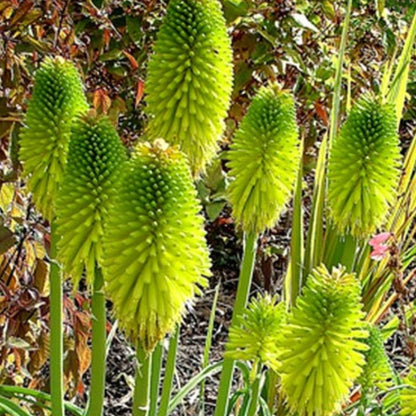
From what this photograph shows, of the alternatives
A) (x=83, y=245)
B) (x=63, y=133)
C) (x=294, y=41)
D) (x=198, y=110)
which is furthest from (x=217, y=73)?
(x=294, y=41)

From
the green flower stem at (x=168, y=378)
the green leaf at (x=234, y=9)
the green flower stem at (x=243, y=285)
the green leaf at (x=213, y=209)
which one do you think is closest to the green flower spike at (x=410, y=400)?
the green flower stem at (x=243, y=285)

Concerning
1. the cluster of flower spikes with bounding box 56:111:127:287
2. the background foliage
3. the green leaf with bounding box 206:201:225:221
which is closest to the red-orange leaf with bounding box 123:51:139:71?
the background foliage

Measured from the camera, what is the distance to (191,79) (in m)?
1.51

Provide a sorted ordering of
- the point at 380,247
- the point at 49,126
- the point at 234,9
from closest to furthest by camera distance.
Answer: the point at 49,126, the point at 380,247, the point at 234,9

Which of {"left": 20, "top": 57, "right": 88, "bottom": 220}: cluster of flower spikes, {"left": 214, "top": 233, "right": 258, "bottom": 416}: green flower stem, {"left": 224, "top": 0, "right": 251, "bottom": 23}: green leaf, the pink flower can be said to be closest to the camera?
{"left": 20, "top": 57, "right": 88, "bottom": 220}: cluster of flower spikes

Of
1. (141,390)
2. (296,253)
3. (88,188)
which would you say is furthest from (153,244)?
(296,253)

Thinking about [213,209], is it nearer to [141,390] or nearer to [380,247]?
[380,247]

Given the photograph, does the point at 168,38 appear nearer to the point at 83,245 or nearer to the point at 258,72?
the point at 83,245

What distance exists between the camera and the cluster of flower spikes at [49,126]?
1.42 metres

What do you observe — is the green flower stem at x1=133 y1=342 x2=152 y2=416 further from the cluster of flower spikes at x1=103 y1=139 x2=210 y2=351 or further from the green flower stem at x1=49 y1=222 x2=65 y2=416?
the green flower stem at x1=49 y1=222 x2=65 y2=416

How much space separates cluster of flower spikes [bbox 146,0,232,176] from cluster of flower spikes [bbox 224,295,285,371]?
0.29m

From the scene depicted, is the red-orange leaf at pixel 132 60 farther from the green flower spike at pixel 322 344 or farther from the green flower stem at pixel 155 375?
the green flower spike at pixel 322 344

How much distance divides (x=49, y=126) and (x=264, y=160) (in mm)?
375

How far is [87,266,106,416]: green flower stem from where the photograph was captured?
137 cm
